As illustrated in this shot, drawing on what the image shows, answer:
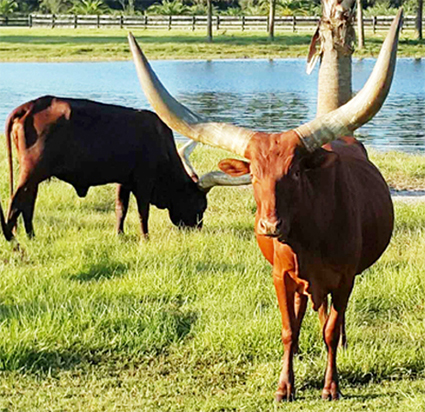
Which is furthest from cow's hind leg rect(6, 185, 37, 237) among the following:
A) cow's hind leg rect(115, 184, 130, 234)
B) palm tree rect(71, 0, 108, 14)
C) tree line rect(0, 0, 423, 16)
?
palm tree rect(71, 0, 108, 14)

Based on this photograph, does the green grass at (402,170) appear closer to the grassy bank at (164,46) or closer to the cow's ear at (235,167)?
the cow's ear at (235,167)

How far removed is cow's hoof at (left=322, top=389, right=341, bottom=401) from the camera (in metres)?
5.50

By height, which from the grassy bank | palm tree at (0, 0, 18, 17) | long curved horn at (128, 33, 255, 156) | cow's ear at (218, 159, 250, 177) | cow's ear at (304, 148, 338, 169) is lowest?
the grassy bank

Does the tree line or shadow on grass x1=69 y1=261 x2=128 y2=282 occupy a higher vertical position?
shadow on grass x1=69 y1=261 x2=128 y2=282

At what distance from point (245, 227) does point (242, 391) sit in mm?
4431

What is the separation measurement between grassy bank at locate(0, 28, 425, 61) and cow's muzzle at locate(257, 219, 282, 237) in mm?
44221

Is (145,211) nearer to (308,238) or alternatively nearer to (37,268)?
(37,268)

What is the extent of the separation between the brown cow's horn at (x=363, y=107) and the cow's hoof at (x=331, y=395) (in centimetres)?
144

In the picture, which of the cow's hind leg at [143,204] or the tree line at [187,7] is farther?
the tree line at [187,7]

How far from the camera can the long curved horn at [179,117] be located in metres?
5.41

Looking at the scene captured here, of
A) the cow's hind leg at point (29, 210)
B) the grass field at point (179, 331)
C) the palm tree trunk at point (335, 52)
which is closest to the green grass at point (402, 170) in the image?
the palm tree trunk at point (335, 52)

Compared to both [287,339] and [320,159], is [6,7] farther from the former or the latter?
[320,159]

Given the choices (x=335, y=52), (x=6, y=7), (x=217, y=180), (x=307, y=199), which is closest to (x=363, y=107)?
(x=307, y=199)

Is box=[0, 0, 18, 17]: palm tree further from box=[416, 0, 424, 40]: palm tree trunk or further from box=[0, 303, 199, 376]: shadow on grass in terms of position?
box=[0, 303, 199, 376]: shadow on grass
